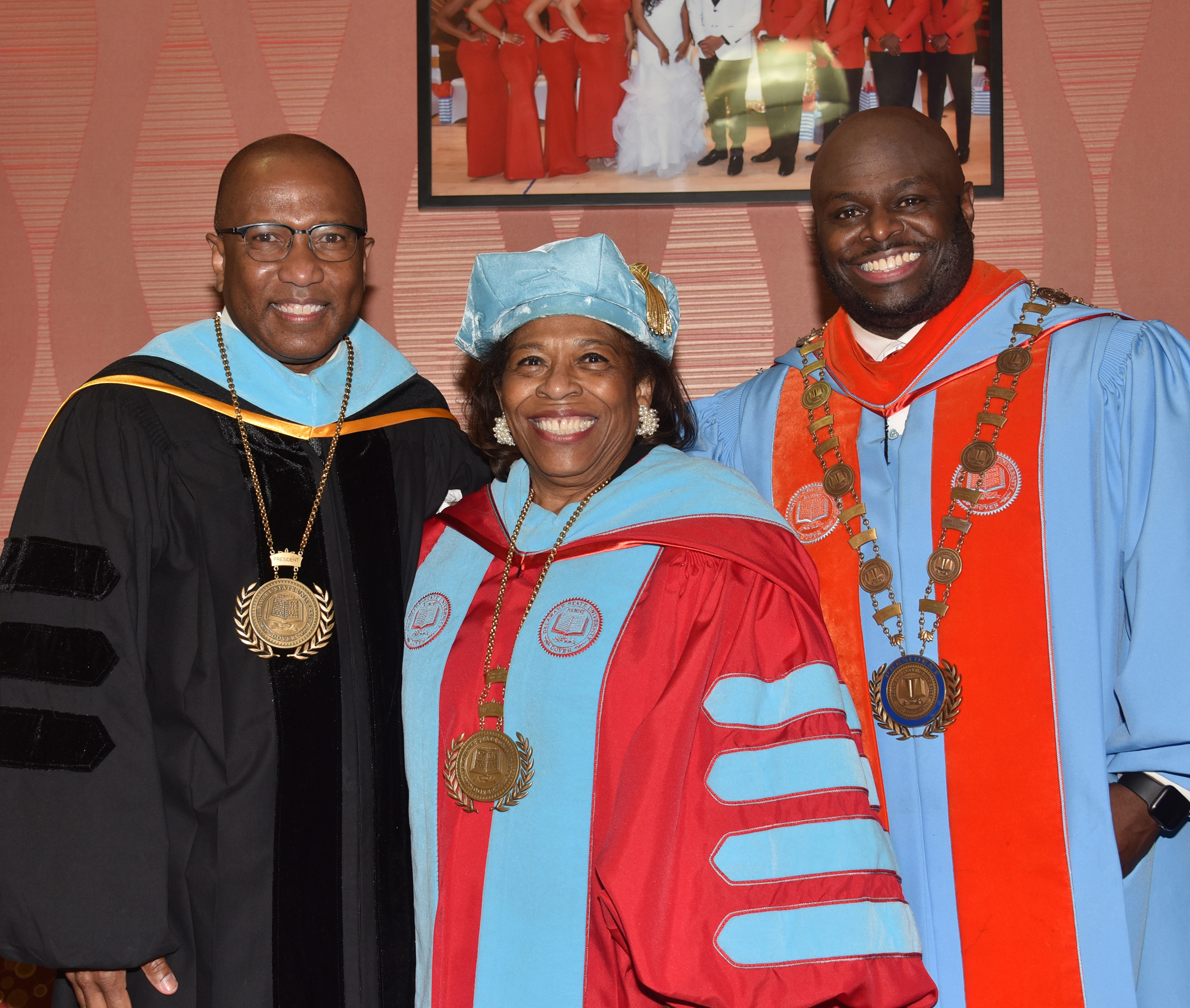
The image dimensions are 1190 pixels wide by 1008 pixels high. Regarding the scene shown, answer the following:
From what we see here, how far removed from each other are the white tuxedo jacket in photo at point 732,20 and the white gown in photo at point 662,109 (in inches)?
2.6

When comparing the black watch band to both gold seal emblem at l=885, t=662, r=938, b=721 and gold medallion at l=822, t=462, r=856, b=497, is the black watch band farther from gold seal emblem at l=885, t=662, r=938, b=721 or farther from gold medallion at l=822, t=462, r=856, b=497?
gold medallion at l=822, t=462, r=856, b=497

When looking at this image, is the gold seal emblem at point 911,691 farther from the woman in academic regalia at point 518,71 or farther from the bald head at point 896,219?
the woman in academic regalia at point 518,71

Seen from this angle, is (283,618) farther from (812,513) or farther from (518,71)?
(518,71)

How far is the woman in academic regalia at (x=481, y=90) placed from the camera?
3498 millimetres

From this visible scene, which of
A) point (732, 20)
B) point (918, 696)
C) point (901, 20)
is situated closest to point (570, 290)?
point (918, 696)

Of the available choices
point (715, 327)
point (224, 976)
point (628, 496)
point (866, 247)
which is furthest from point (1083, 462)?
point (224, 976)

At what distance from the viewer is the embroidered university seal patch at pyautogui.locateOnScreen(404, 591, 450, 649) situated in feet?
7.13

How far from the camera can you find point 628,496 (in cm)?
215

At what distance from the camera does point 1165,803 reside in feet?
6.69

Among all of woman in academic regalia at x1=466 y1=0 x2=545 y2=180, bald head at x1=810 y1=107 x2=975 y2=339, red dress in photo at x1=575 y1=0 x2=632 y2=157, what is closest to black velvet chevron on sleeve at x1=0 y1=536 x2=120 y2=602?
bald head at x1=810 y1=107 x2=975 y2=339

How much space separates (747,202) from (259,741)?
2301mm

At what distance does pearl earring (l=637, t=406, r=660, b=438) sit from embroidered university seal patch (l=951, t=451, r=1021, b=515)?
2.01 ft

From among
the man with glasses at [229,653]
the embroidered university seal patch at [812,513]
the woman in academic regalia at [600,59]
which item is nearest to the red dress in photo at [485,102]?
the woman in academic regalia at [600,59]

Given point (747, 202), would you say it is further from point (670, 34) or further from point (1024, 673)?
point (1024, 673)
